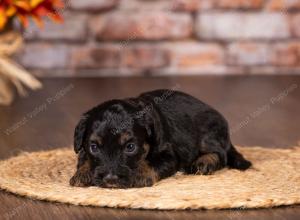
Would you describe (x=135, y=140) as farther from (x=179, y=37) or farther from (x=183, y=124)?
(x=179, y=37)

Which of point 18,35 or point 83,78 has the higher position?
point 18,35

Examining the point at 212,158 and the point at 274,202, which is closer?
the point at 274,202

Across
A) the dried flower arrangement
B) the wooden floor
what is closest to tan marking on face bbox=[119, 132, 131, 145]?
the wooden floor

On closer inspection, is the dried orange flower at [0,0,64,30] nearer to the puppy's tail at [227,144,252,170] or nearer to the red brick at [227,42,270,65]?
the puppy's tail at [227,144,252,170]

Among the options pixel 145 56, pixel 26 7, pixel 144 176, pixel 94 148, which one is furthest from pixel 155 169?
pixel 145 56

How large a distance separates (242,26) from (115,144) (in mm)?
2927

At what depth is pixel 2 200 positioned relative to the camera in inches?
85.9

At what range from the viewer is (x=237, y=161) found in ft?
8.36

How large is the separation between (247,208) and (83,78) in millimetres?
2926

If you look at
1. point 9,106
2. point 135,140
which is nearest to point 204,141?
point 135,140

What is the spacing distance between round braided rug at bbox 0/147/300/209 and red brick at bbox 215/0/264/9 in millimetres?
2368

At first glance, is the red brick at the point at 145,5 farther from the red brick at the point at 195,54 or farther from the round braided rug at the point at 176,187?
the round braided rug at the point at 176,187

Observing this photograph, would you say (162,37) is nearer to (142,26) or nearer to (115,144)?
(142,26)

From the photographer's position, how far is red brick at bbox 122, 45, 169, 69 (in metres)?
4.98
